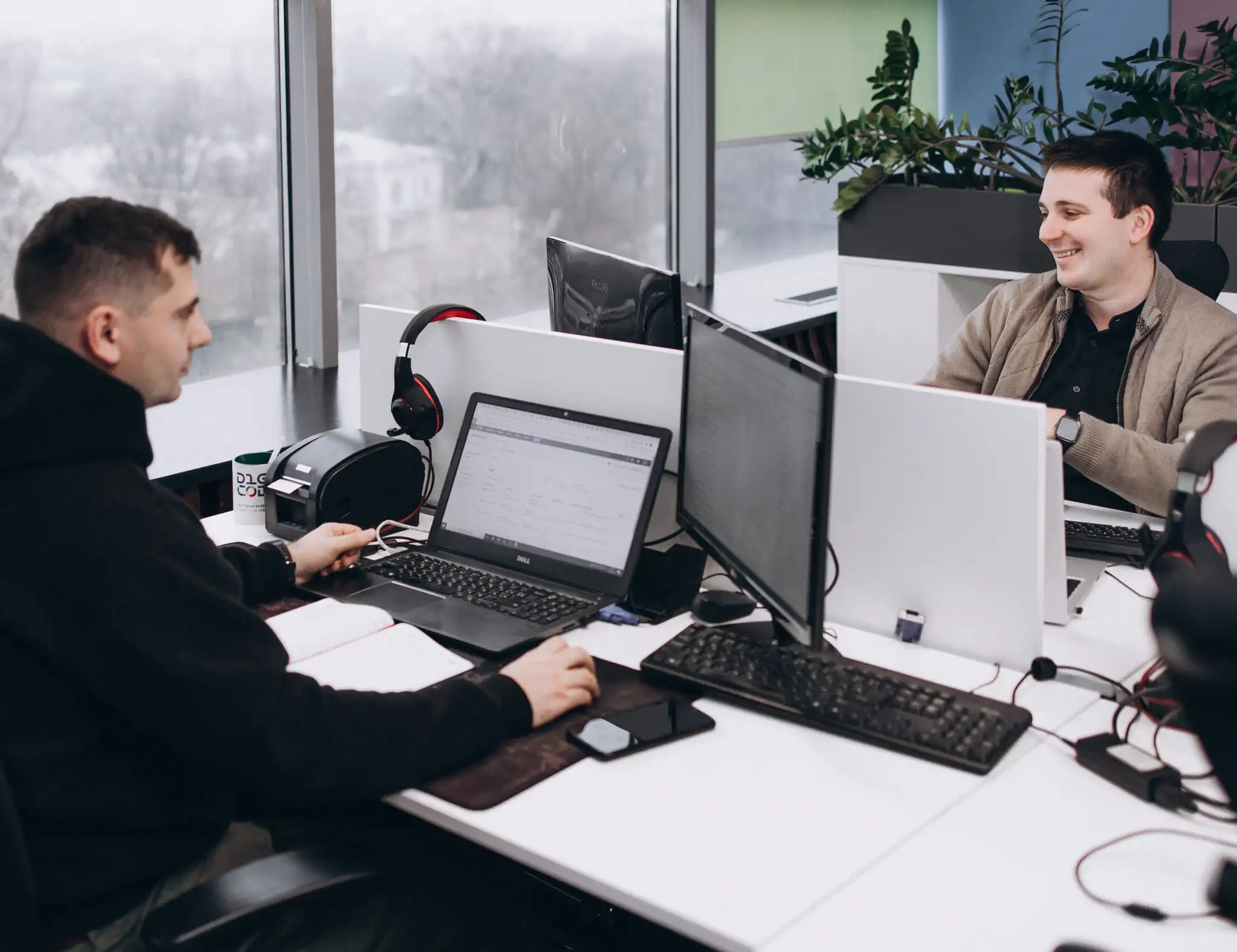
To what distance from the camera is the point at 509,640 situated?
1774mm

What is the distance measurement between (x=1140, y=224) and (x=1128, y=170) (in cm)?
11

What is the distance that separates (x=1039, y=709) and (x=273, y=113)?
254 centimetres

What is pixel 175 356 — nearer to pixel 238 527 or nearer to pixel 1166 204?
pixel 238 527

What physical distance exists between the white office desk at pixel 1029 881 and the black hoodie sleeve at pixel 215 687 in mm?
486

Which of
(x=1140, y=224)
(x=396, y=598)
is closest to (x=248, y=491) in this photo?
(x=396, y=598)

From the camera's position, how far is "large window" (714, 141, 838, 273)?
491cm

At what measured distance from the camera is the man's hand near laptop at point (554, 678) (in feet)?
5.13

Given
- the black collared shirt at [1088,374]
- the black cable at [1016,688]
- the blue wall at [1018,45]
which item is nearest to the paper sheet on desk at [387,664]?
the black cable at [1016,688]

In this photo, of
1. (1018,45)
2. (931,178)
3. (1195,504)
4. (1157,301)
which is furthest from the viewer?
(1018,45)

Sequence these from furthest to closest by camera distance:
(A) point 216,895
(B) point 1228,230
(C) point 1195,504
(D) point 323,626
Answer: (B) point 1228,230, (D) point 323,626, (A) point 216,895, (C) point 1195,504

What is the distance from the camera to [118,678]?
1.29m

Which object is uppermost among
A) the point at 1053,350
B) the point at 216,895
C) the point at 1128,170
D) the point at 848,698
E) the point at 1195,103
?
the point at 1195,103

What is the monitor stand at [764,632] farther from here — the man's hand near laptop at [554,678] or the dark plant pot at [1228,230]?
the dark plant pot at [1228,230]

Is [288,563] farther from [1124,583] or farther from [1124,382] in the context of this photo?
[1124,382]
